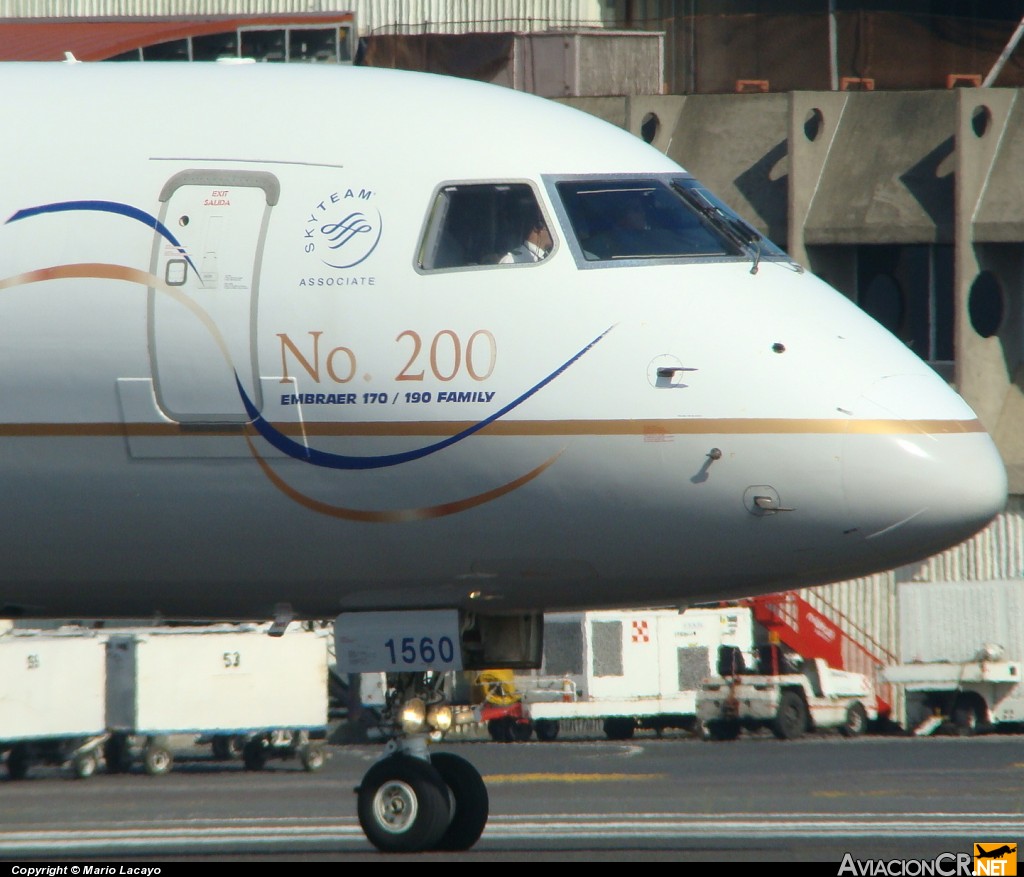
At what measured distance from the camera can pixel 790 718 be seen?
35.0m

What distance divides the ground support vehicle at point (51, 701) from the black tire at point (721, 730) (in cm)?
1279

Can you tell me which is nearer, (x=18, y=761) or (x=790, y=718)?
(x=18, y=761)

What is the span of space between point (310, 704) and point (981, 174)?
20138mm

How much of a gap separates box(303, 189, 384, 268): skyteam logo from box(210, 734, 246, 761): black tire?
20.9 metres

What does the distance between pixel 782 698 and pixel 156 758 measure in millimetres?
13075

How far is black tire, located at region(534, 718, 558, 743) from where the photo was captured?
35.8m

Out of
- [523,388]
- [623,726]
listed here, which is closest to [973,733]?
[623,726]

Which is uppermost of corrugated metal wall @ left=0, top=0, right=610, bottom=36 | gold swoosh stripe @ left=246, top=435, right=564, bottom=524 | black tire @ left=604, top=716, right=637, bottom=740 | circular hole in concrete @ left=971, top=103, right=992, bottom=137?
corrugated metal wall @ left=0, top=0, right=610, bottom=36

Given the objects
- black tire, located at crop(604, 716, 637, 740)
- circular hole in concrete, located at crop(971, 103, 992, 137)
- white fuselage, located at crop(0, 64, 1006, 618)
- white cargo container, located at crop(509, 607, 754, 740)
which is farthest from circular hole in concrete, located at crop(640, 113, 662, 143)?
white fuselage, located at crop(0, 64, 1006, 618)

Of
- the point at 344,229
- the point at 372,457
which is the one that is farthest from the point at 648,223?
the point at 372,457

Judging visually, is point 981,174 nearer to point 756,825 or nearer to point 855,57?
point 855,57

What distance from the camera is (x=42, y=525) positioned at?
11.6 m

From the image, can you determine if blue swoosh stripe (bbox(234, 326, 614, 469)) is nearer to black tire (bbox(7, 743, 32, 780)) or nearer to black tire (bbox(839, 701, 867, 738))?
black tire (bbox(7, 743, 32, 780))

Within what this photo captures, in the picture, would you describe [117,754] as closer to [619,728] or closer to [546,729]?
[546,729]
